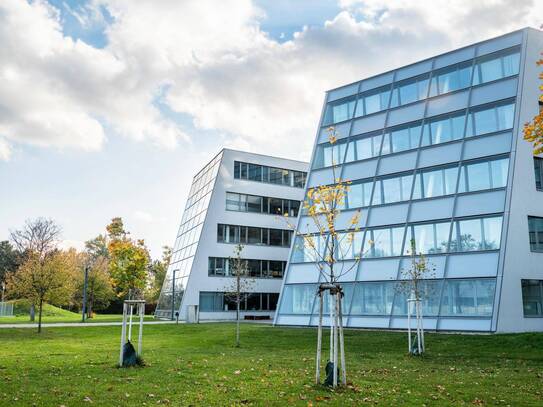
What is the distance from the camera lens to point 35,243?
225ft

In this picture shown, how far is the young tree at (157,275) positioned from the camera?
84.8m

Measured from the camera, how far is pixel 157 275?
8800 centimetres

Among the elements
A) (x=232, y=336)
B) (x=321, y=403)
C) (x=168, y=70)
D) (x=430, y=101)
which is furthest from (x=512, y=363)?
(x=430, y=101)

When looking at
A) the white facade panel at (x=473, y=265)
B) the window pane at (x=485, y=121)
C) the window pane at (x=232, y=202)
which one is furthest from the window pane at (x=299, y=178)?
the white facade panel at (x=473, y=265)

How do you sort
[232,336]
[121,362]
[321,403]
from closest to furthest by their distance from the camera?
[321,403], [121,362], [232,336]

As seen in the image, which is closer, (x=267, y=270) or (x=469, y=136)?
(x=469, y=136)

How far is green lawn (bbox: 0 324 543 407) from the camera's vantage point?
32.6 ft

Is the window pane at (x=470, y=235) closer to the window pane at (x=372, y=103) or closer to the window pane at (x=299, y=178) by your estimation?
the window pane at (x=372, y=103)

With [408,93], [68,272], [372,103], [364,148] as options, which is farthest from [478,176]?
[68,272]

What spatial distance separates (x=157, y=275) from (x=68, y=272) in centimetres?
5593

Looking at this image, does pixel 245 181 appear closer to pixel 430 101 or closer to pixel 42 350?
pixel 430 101

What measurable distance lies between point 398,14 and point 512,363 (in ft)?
42.1

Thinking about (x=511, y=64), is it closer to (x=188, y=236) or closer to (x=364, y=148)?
(x=364, y=148)

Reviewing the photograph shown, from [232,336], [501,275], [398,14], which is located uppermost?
[398,14]
